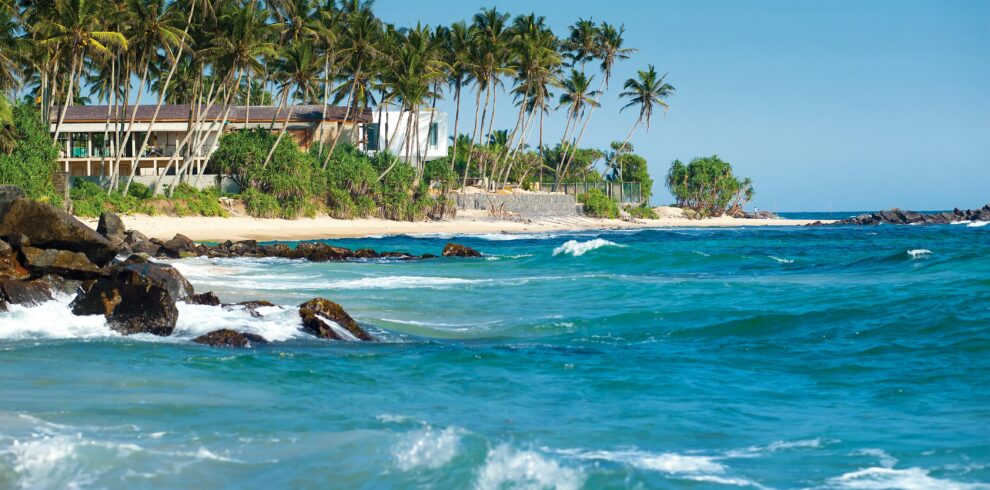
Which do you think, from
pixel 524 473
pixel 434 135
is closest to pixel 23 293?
pixel 524 473

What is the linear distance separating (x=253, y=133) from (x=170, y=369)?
4650 centimetres

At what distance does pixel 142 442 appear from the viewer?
7566 millimetres

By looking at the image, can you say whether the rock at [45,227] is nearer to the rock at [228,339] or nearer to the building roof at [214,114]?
the rock at [228,339]

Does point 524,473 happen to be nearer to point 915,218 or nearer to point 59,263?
point 59,263

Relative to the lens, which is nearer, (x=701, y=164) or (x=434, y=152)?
(x=434, y=152)

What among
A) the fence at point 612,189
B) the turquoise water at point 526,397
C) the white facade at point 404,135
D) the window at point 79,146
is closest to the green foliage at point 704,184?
the fence at point 612,189

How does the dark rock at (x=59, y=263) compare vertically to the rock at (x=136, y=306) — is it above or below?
above

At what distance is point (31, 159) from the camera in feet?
137

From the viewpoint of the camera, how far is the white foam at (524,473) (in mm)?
6934

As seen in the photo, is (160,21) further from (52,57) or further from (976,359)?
(976,359)

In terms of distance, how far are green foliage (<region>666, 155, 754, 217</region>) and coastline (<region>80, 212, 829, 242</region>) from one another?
699 inches

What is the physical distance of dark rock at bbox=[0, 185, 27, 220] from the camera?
640 inches

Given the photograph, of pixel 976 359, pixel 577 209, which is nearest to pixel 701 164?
pixel 577 209

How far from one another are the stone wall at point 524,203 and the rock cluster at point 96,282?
48.3 metres
